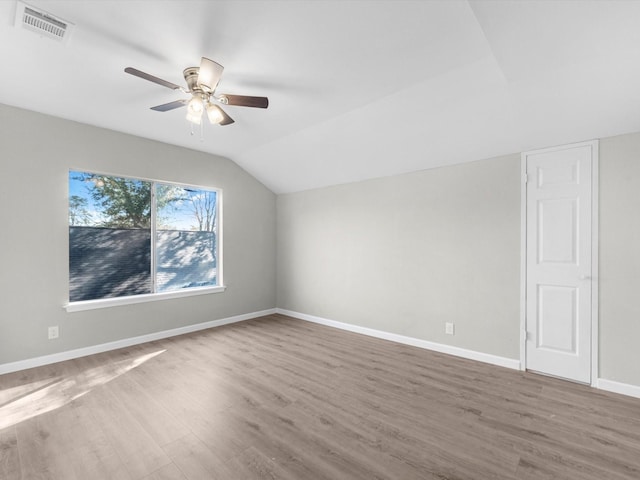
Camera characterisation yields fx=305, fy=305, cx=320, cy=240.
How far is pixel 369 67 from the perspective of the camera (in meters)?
2.41

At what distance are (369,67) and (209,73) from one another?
121 centimetres

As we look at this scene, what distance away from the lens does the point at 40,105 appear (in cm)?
309

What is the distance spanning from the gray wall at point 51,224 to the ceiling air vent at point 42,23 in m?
1.73

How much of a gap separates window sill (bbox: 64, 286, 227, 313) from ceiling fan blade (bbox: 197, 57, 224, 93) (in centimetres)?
292

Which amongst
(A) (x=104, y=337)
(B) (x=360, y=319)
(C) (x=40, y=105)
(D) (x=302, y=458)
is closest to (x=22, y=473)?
(D) (x=302, y=458)

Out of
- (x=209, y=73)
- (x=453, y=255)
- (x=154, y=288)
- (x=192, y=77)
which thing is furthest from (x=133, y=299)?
(x=453, y=255)

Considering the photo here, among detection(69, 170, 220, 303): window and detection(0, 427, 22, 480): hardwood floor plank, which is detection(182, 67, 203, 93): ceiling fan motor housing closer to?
detection(69, 170, 220, 303): window

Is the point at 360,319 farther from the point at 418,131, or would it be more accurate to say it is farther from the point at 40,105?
the point at 40,105

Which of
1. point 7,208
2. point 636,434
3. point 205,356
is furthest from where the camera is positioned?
point 205,356

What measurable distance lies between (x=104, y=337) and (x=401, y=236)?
3.90m

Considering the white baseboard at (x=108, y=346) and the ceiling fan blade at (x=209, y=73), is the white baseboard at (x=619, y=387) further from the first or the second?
the white baseboard at (x=108, y=346)

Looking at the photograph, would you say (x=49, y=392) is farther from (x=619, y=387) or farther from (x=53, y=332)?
(x=619, y=387)

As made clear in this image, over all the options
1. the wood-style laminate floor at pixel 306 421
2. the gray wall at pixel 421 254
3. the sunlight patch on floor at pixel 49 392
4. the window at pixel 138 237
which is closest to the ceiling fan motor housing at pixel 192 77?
the window at pixel 138 237

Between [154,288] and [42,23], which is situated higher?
[42,23]
